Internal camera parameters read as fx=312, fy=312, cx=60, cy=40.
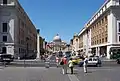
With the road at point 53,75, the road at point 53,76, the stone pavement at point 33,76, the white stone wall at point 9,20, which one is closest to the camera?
the stone pavement at point 33,76

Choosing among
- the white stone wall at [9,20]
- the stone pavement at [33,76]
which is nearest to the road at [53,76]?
the stone pavement at [33,76]

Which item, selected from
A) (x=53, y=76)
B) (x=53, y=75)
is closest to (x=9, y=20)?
(x=53, y=75)

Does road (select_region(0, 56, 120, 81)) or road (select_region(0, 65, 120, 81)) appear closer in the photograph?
road (select_region(0, 65, 120, 81))

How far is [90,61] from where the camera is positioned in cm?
4459

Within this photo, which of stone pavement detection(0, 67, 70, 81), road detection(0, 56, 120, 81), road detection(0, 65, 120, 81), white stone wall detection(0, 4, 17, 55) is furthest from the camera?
white stone wall detection(0, 4, 17, 55)

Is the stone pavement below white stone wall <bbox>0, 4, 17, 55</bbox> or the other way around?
below

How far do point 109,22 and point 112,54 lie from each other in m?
18.1

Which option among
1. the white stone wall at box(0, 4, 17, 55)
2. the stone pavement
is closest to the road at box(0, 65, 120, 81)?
the stone pavement

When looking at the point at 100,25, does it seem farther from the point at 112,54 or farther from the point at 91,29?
the point at 112,54

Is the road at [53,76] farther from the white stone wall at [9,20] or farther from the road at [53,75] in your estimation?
the white stone wall at [9,20]

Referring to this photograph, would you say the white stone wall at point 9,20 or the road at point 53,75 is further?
the white stone wall at point 9,20

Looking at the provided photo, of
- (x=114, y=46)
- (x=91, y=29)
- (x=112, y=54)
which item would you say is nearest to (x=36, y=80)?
(x=112, y=54)

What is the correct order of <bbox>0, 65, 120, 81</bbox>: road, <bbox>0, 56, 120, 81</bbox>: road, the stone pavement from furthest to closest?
<bbox>0, 56, 120, 81</bbox>: road, <bbox>0, 65, 120, 81</bbox>: road, the stone pavement

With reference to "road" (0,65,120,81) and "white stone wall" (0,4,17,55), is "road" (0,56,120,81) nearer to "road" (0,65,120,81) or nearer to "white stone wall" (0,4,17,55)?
"road" (0,65,120,81)
